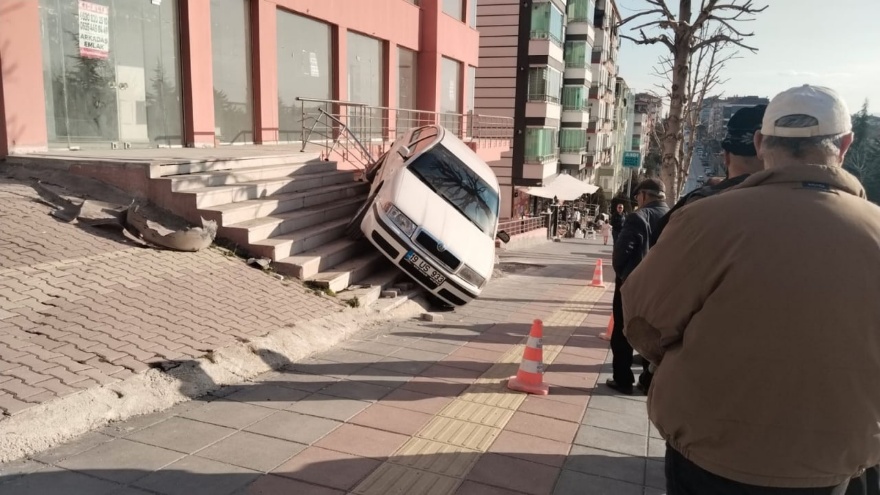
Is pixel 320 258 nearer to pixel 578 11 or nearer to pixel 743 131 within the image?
pixel 743 131

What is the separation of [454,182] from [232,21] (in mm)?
7067

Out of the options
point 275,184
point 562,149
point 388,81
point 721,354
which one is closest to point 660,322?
point 721,354

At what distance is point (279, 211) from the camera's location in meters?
9.36

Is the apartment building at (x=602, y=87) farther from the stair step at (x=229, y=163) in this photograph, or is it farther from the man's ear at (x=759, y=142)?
the man's ear at (x=759, y=142)

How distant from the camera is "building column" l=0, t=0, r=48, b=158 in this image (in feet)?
28.1

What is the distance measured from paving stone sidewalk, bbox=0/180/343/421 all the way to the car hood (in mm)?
1706

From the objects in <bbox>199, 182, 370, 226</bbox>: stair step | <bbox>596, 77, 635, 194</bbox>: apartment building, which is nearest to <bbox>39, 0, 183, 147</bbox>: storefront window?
<bbox>199, 182, 370, 226</bbox>: stair step

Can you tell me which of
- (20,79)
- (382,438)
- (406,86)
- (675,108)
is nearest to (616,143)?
(406,86)

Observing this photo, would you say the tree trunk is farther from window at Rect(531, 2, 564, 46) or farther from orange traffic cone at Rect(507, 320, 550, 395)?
window at Rect(531, 2, 564, 46)

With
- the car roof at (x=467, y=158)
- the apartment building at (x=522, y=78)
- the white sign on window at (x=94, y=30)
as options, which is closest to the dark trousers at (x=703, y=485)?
the car roof at (x=467, y=158)

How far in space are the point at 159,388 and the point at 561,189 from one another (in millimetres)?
32506

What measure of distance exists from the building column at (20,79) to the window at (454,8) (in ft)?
48.7

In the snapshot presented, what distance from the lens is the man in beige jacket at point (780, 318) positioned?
1.89 m

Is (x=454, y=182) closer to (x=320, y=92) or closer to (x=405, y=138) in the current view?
(x=405, y=138)
